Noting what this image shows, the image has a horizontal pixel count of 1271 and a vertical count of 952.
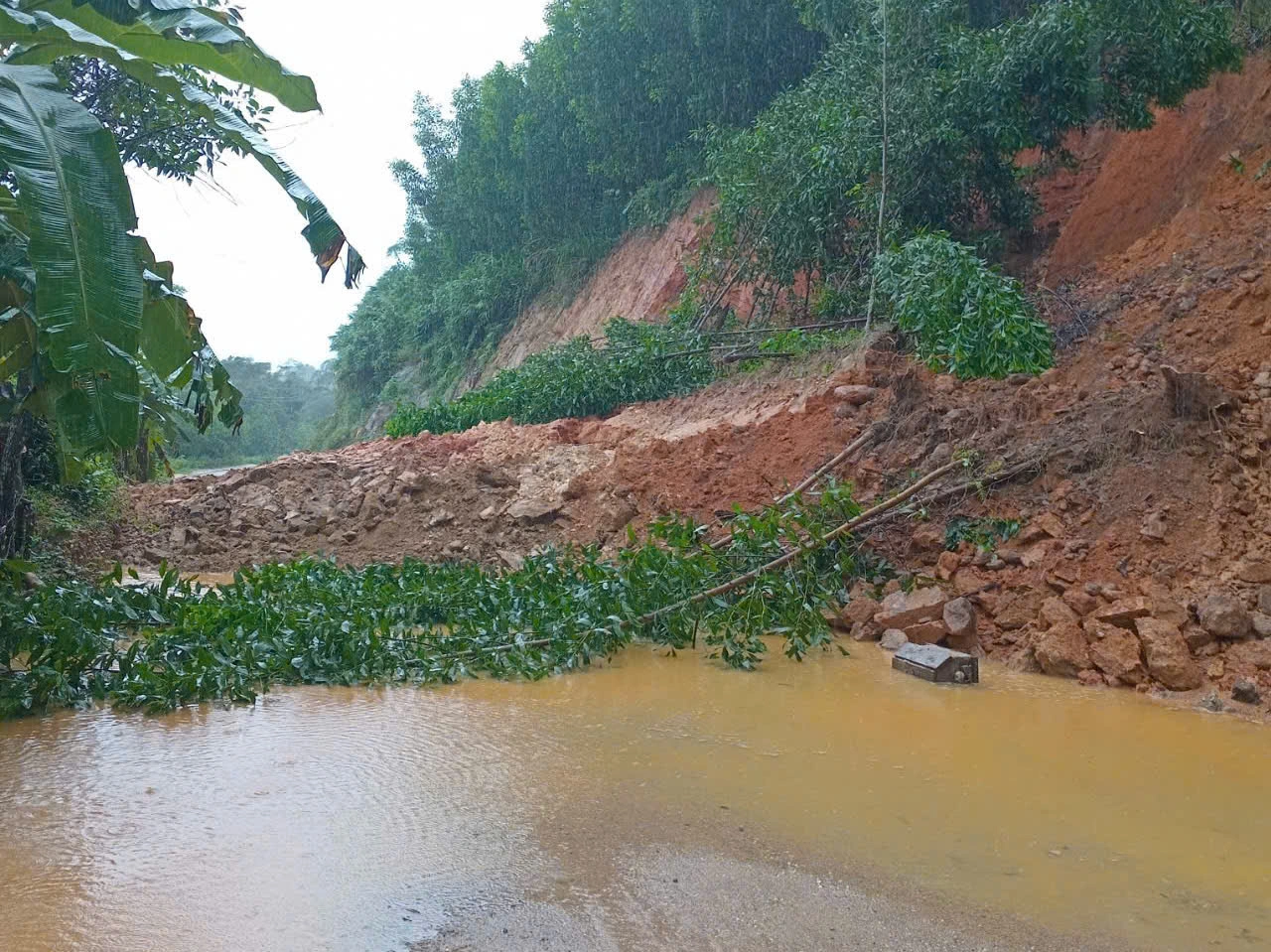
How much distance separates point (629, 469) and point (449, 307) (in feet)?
67.0

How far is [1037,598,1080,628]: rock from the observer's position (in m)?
6.14

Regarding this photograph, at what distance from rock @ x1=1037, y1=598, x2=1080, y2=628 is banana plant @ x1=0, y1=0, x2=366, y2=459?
452 centimetres

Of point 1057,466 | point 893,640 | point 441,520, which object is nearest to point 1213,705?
point 893,640

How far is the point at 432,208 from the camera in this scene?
107 ft

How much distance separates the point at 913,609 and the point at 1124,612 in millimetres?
1295

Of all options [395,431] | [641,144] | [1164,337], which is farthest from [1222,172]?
[641,144]

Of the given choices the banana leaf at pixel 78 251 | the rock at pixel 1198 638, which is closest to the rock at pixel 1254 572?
the rock at pixel 1198 638

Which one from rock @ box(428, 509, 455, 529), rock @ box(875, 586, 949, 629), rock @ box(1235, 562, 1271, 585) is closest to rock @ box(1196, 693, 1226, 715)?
rock @ box(1235, 562, 1271, 585)

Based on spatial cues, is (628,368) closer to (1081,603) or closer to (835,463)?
(835,463)

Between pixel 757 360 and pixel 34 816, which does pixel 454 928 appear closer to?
pixel 34 816

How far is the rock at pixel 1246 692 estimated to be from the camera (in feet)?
17.0

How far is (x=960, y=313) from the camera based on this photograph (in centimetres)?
984

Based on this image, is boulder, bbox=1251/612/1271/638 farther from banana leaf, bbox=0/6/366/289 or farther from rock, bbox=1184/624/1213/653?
banana leaf, bbox=0/6/366/289

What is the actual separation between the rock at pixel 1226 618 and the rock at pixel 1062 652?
2.14 ft
